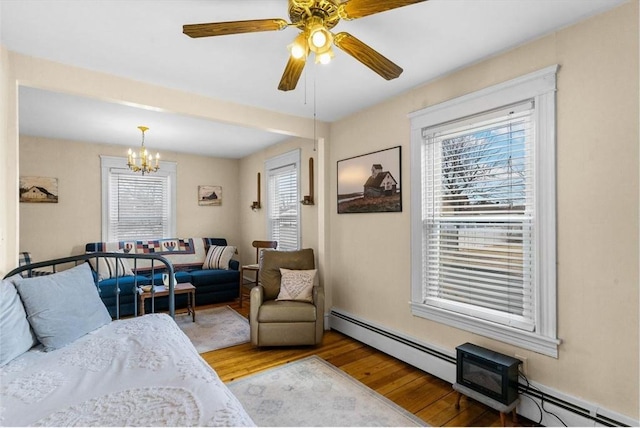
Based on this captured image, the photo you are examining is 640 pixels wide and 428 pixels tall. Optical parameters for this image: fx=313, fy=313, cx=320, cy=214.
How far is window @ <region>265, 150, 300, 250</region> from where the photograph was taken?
189 inches

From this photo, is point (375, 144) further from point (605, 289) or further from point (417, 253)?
point (605, 289)

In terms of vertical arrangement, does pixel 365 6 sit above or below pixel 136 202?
above

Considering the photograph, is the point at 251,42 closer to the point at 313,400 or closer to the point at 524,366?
the point at 313,400

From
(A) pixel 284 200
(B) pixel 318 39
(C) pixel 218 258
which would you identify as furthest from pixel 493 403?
(C) pixel 218 258

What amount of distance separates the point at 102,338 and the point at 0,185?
130 cm

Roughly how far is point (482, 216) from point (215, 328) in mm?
3294

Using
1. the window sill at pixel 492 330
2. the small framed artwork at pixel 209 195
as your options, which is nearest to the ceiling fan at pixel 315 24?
the window sill at pixel 492 330

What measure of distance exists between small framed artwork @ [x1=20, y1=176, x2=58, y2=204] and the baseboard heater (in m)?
4.46

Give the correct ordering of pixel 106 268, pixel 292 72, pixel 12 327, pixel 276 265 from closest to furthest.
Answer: pixel 12 327 → pixel 292 72 → pixel 276 265 → pixel 106 268

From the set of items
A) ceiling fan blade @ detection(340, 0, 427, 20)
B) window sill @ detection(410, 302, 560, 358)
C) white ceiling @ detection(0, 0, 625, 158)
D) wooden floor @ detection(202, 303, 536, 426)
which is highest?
white ceiling @ detection(0, 0, 625, 158)

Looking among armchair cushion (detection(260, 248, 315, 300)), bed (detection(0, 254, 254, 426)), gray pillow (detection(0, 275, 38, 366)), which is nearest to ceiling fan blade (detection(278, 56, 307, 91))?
bed (detection(0, 254, 254, 426))

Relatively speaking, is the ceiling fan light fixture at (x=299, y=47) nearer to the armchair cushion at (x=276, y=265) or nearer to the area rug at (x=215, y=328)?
the armchair cushion at (x=276, y=265)

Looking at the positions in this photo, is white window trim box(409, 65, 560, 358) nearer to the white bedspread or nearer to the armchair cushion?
the white bedspread

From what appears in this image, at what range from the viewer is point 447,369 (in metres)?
2.59
